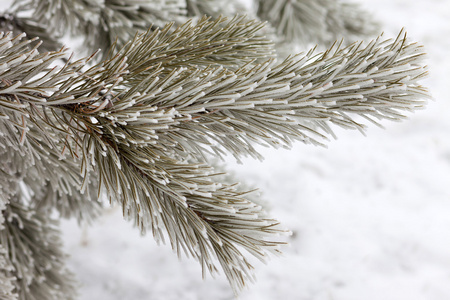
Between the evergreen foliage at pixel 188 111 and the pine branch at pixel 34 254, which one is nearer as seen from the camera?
the evergreen foliage at pixel 188 111

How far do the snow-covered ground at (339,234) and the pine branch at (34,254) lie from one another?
0.66 metres

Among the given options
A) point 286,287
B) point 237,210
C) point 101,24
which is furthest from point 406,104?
point 286,287

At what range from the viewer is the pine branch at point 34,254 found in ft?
2.91

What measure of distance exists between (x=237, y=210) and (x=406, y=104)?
0.24 metres

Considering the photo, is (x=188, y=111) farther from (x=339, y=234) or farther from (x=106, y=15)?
(x=339, y=234)

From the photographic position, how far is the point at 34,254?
3.16ft

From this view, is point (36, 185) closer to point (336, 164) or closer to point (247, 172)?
point (247, 172)

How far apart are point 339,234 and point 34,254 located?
1328mm

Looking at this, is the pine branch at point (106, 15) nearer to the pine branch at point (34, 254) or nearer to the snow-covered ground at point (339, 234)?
the pine branch at point (34, 254)

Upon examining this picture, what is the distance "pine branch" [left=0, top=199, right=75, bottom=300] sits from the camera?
2.91 ft

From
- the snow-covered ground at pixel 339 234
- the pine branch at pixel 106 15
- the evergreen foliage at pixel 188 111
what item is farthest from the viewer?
the snow-covered ground at pixel 339 234

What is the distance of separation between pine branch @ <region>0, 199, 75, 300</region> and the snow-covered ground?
0.66 m

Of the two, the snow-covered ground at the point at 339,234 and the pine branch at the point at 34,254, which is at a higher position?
the snow-covered ground at the point at 339,234

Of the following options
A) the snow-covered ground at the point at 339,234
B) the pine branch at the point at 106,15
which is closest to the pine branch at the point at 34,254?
the pine branch at the point at 106,15
